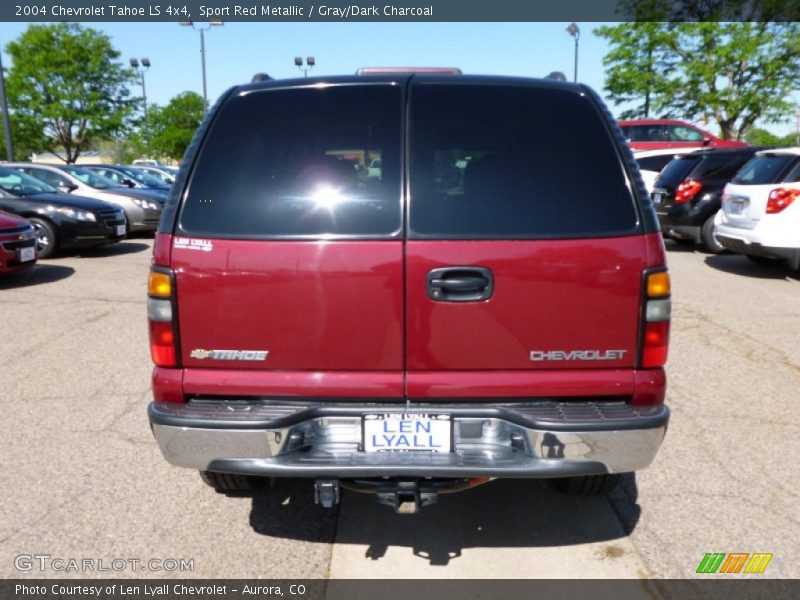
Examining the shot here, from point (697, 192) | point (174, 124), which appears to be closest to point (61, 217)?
point (697, 192)

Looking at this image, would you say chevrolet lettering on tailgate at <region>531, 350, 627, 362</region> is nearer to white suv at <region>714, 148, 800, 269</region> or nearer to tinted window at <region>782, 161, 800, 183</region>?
white suv at <region>714, 148, 800, 269</region>

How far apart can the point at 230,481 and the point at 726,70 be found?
87.9ft

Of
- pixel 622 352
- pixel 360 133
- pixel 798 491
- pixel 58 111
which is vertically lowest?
pixel 798 491

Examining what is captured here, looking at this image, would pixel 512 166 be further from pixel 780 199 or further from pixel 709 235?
pixel 709 235

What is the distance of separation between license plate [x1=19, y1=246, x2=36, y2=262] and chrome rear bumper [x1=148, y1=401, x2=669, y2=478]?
7.05 m

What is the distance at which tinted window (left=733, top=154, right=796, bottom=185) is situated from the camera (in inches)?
348

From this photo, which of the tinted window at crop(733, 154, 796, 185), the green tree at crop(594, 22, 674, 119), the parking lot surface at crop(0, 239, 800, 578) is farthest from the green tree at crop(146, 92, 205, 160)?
the parking lot surface at crop(0, 239, 800, 578)

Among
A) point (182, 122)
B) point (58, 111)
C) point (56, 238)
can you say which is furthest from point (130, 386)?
point (182, 122)

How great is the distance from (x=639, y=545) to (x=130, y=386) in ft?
12.0

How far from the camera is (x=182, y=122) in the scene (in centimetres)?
6556

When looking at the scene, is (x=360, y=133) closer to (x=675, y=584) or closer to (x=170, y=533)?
(x=170, y=533)

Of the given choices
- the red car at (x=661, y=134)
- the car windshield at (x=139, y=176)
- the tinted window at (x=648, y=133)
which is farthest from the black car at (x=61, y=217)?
the tinted window at (x=648, y=133)

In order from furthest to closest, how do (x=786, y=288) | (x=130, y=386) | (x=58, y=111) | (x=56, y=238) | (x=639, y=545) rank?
(x=58, y=111) < (x=56, y=238) < (x=786, y=288) < (x=130, y=386) < (x=639, y=545)
